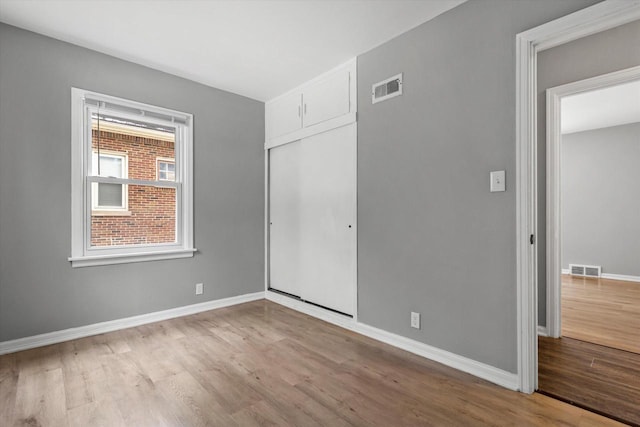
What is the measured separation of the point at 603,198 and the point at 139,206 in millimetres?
7205

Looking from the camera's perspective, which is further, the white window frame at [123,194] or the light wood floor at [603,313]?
the white window frame at [123,194]

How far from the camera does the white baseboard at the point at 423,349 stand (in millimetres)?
2090

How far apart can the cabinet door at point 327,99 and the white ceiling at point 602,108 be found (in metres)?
2.66

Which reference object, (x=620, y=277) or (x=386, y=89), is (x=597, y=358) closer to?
(x=386, y=89)

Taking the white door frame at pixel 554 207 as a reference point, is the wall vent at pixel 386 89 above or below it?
above

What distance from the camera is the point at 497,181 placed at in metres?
2.12

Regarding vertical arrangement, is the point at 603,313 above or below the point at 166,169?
below

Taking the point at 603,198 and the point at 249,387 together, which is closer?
the point at 249,387

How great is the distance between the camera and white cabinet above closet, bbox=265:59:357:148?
3203 millimetres

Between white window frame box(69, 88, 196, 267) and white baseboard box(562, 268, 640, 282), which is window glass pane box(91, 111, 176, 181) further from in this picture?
white baseboard box(562, 268, 640, 282)

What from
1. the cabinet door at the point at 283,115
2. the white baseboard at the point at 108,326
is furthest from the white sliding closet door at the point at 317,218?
the white baseboard at the point at 108,326

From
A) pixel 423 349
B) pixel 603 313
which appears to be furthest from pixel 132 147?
pixel 603 313

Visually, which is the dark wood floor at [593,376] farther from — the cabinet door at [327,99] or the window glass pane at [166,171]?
the window glass pane at [166,171]

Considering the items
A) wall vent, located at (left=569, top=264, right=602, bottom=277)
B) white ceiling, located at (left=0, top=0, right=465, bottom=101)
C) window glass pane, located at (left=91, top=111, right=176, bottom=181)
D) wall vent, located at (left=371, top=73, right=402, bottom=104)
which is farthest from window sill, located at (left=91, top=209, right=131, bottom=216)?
wall vent, located at (left=569, top=264, right=602, bottom=277)
